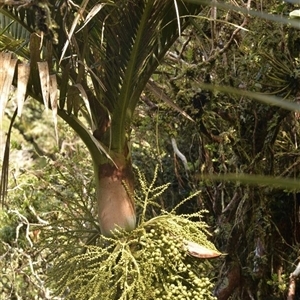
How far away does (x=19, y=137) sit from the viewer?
9.62 m

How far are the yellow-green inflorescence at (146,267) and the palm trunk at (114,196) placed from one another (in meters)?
0.06

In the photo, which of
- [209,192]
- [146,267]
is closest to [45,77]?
[146,267]

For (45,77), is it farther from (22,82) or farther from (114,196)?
(114,196)

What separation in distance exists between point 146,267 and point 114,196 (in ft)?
1.08

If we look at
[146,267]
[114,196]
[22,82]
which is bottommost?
[146,267]

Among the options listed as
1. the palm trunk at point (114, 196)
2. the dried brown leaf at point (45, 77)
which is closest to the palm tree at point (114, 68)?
the palm trunk at point (114, 196)

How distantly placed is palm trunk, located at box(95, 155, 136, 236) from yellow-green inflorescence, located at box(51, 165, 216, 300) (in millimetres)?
62

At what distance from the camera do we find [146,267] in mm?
2070

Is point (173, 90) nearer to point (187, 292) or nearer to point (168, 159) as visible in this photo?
point (168, 159)

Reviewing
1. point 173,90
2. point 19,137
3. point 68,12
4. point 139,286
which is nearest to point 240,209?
point 173,90

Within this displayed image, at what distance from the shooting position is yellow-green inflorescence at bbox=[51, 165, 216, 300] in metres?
2.06

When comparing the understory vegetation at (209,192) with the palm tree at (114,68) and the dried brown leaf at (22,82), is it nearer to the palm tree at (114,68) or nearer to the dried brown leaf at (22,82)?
the palm tree at (114,68)

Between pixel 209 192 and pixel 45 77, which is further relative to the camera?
pixel 209 192

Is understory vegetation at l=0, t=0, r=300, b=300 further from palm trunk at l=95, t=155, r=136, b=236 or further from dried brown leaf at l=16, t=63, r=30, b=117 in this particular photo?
dried brown leaf at l=16, t=63, r=30, b=117
